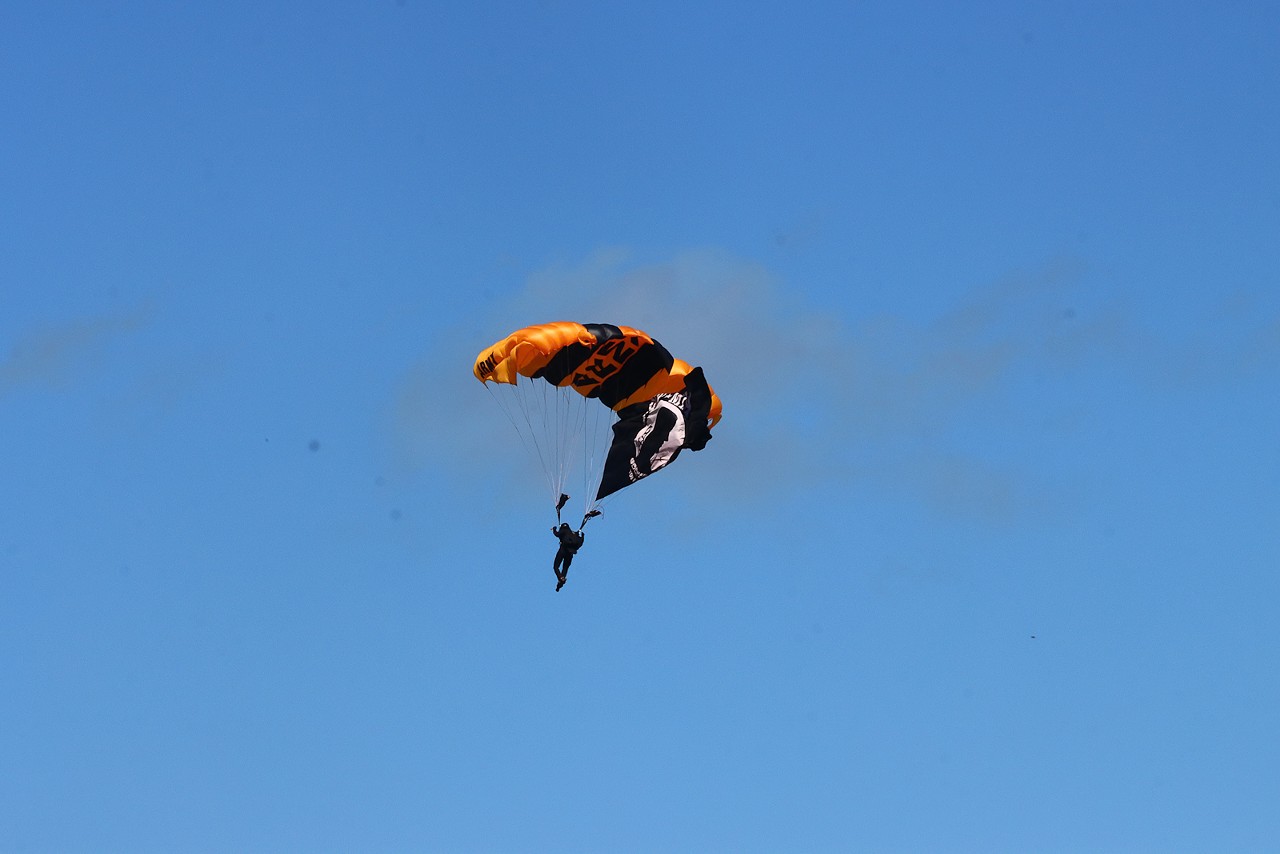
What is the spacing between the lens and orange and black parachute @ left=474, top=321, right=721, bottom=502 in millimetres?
48000

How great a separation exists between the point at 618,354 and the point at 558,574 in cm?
521

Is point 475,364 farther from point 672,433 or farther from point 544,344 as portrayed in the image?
point 672,433

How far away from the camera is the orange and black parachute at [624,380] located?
1890 inches

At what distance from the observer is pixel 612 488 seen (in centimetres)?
5091

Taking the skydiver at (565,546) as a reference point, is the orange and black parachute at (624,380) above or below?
above

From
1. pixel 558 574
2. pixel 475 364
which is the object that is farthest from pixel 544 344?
pixel 558 574

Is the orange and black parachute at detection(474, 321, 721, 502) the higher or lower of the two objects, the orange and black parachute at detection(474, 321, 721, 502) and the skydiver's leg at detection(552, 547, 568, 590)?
the higher

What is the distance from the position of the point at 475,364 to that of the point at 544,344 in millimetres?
1848

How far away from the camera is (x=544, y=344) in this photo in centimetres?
4778

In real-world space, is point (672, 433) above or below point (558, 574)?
above

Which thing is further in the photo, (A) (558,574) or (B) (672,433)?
(B) (672,433)

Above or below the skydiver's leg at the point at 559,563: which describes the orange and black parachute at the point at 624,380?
above

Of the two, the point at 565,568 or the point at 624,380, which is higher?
the point at 624,380

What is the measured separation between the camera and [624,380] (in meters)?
50.5
